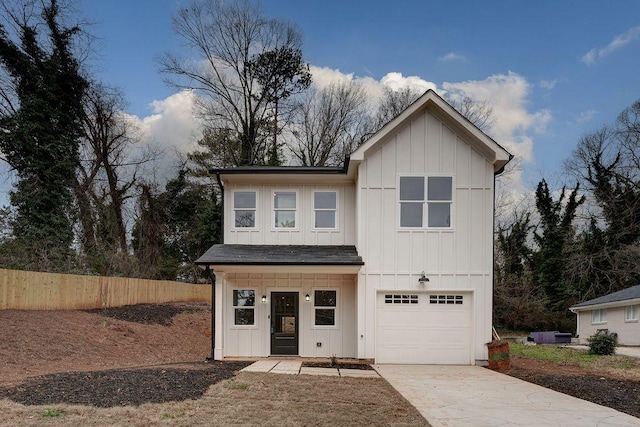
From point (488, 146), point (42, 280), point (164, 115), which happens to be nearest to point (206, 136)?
point (164, 115)

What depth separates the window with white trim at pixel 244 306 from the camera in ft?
44.0

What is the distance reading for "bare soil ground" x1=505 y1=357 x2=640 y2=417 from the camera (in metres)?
7.99

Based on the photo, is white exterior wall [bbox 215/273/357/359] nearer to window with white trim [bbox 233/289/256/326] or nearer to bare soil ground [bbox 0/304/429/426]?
window with white trim [bbox 233/289/256/326]

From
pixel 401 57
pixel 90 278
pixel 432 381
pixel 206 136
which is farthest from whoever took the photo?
pixel 206 136

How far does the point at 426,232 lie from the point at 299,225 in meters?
3.88

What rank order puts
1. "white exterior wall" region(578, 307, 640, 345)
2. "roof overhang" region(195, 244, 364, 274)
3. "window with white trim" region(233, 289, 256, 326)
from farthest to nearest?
"white exterior wall" region(578, 307, 640, 345), "window with white trim" region(233, 289, 256, 326), "roof overhang" region(195, 244, 364, 274)

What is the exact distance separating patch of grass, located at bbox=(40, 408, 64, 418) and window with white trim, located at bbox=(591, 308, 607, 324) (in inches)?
1008

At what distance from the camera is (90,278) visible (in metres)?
18.2

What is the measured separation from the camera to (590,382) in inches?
384

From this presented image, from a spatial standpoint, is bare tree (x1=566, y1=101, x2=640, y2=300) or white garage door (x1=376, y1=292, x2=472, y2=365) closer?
white garage door (x1=376, y1=292, x2=472, y2=365)

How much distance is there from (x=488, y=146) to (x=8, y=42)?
77.3ft

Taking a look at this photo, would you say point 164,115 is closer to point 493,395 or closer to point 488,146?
point 488,146

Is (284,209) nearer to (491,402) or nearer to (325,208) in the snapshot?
(325,208)

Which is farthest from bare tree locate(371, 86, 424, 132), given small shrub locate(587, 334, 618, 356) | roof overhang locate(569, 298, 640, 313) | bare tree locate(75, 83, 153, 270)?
small shrub locate(587, 334, 618, 356)
